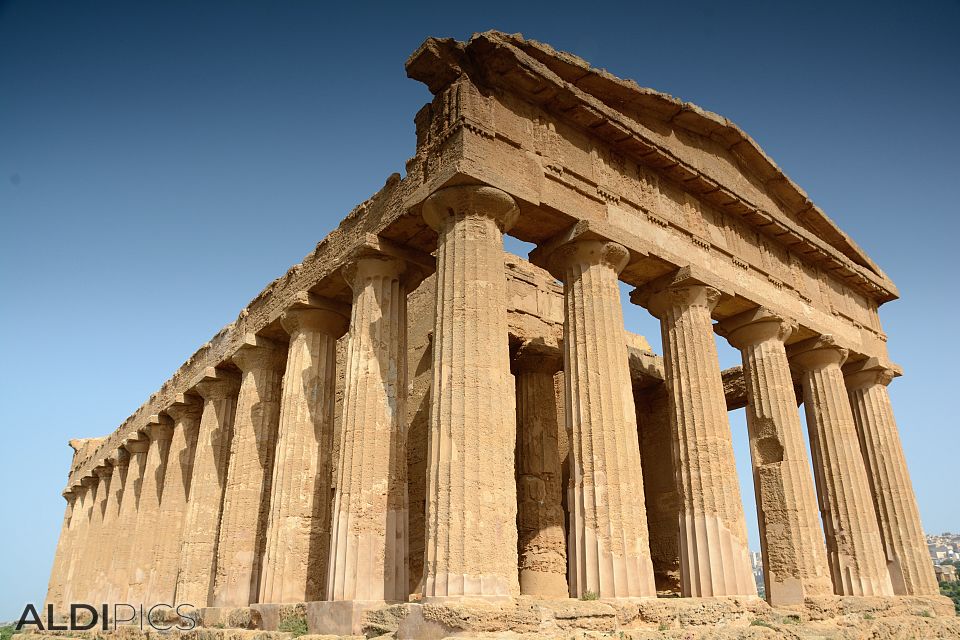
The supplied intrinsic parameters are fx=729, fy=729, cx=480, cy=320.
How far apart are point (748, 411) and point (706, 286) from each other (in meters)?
3.45

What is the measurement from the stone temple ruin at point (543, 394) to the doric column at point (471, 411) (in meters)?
0.04

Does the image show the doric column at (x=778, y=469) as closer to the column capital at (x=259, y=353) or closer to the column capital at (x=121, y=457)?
the column capital at (x=259, y=353)

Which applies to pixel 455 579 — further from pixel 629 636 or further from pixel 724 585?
pixel 724 585

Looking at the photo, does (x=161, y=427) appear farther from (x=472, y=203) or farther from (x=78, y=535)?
(x=472, y=203)

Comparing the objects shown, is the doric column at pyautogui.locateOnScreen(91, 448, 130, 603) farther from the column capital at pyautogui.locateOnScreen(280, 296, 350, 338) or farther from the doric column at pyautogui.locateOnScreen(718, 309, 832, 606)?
the doric column at pyautogui.locateOnScreen(718, 309, 832, 606)

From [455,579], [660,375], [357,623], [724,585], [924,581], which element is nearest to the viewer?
[455,579]

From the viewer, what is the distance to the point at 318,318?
1596 cm

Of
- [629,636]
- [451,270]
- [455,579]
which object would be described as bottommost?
[629,636]

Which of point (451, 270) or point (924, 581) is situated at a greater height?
point (451, 270)

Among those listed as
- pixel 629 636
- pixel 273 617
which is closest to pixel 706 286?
pixel 629 636

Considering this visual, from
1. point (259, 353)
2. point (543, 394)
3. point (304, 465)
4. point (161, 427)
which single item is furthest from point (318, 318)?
point (161, 427)

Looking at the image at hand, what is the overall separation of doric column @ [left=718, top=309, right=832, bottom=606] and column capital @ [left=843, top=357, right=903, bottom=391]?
4082 millimetres

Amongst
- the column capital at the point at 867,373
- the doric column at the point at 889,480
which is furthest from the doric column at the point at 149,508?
the column capital at the point at 867,373

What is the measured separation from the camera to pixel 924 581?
17.4m
